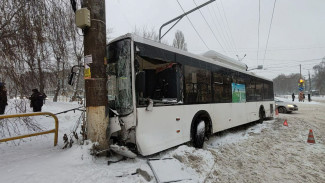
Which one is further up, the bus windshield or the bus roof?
the bus roof

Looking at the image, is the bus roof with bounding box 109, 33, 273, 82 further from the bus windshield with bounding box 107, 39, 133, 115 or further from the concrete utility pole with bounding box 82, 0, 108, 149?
the concrete utility pole with bounding box 82, 0, 108, 149

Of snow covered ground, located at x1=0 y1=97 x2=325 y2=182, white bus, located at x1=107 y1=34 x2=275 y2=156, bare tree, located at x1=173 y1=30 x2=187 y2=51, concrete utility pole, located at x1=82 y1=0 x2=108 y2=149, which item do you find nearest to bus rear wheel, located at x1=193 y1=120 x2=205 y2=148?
white bus, located at x1=107 y1=34 x2=275 y2=156

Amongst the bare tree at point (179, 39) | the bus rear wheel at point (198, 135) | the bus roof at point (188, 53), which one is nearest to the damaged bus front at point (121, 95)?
the bus roof at point (188, 53)

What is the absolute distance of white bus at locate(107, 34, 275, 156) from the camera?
3.68 meters

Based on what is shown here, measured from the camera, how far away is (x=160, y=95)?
443cm

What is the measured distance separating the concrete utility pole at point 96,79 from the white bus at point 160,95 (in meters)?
0.27

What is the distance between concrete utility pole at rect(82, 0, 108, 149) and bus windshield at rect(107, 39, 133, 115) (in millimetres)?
264

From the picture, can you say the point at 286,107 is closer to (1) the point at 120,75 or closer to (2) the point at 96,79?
(1) the point at 120,75

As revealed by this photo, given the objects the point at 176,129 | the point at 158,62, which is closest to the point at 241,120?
the point at 176,129

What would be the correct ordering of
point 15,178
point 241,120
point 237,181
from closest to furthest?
point 15,178
point 237,181
point 241,120

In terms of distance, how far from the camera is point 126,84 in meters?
3.75

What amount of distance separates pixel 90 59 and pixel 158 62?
1595 millimetres

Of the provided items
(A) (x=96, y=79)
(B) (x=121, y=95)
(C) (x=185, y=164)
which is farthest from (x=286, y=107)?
(A) (x=96, y=79)

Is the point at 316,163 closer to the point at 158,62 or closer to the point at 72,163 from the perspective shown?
the point at 158,62
